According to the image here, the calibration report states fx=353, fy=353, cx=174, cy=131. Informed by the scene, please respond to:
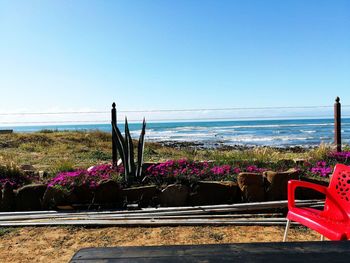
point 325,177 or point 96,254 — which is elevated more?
point 96,254

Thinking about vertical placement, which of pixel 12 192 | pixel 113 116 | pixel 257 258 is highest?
pixel 113 116

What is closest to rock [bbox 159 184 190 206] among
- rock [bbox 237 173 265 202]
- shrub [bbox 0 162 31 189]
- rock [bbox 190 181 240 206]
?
rock [bbox 190 181 240 206]

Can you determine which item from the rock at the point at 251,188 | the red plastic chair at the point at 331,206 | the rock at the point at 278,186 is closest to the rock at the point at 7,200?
the rock at the point at 251,188

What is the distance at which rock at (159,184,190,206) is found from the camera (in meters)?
4.26

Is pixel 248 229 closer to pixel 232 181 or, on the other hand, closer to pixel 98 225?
pixel 232 181

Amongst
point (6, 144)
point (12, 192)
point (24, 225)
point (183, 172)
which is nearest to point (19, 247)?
point (24, 225)

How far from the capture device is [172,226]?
3.72 m

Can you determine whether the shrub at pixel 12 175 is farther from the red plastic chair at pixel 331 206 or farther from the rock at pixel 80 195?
the red plastic chair at pixel 331 206

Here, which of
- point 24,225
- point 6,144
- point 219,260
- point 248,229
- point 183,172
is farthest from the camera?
point 6,144

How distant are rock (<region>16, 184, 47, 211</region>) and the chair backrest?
3.26 m

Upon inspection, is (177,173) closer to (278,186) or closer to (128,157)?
(128,157)

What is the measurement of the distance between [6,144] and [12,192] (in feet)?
29.9

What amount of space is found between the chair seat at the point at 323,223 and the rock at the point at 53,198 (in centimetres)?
277

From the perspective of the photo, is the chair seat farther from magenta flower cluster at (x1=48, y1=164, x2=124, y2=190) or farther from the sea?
the sea
